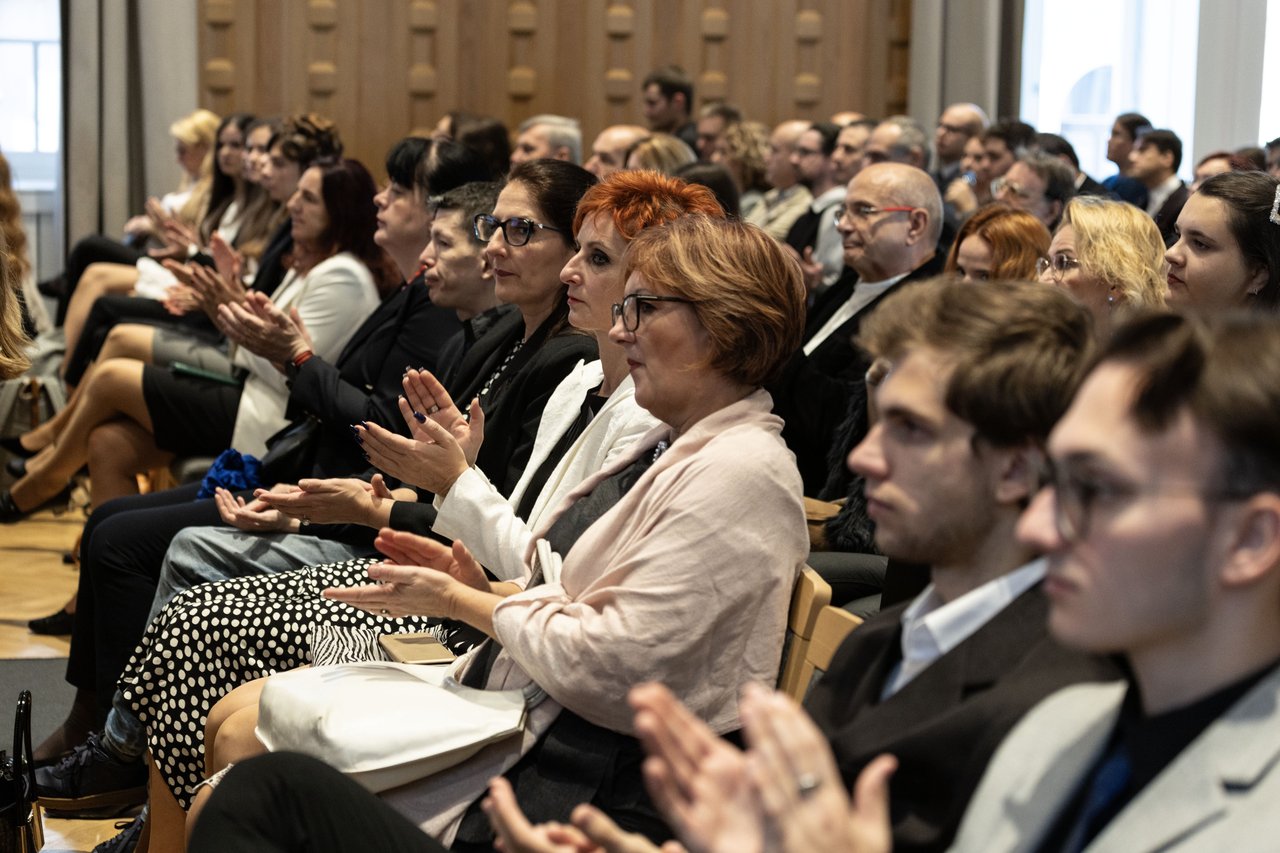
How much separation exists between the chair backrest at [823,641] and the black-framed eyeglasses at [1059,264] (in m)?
1.67

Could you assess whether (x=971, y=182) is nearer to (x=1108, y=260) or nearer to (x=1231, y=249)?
(x=1108, y=260)

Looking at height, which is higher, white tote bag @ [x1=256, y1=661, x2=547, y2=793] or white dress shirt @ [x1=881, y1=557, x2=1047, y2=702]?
white dress shirt @ [x1=881, y1=557, x2=1047, y2=702]

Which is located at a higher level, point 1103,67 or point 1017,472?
point 1103,67

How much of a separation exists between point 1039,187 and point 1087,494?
4.66 m

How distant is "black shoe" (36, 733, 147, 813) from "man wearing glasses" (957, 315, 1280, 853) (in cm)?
239

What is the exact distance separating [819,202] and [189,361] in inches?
122

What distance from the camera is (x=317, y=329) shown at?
4484 mm

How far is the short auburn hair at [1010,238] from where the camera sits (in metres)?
3.91

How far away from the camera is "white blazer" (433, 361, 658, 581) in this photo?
103 inches

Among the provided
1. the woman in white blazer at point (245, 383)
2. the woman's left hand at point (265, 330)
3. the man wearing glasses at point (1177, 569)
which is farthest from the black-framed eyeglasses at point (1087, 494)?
the woman in white blazer at point (245, 383)

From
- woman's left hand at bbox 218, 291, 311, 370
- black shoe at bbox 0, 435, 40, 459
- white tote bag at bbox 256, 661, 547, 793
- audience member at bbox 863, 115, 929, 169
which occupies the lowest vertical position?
black shoe at bbox 0, 435, 40, 459

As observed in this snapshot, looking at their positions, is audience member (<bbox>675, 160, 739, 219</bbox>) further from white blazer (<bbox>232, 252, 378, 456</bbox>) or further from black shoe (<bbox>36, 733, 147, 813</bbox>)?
black shoe (<bbox>36, 733, 147, 813</bbox>)

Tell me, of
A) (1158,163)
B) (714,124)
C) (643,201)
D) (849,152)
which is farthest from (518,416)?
(714,124)

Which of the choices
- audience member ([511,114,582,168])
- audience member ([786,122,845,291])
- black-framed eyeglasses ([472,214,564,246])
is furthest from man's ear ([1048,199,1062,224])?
black-framed eyeglasses ([472,214,564,246])
